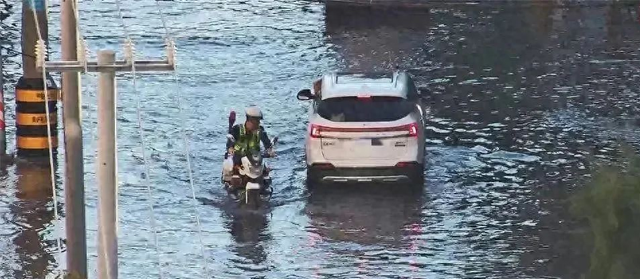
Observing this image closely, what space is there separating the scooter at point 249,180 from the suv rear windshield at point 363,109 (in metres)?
1.11

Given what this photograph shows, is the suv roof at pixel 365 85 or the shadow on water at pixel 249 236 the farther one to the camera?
the suv roof at pixel 365 85

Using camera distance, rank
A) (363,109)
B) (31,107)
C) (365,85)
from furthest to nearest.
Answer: (31,107)
(365,85)
(363,109)

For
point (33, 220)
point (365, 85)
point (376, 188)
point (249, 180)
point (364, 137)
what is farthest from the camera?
point (376, 188)

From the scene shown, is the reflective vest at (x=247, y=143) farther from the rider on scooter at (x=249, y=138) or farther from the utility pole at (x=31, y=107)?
the utility pole at (x=31, y=107)

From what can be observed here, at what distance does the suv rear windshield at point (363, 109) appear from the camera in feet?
58.9

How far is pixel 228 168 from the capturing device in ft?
57.6

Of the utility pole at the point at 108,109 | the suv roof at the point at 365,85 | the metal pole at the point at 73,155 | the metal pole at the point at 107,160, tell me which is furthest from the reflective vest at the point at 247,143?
the utility pole at the point at 108,109

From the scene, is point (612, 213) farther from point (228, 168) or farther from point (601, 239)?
point (228, 168)

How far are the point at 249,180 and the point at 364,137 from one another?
1.70 metres

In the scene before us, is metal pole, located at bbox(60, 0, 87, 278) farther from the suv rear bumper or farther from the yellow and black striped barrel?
the yellow and black striped barrel

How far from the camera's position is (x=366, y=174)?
18.0 metres

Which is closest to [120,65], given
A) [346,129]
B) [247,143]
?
[247,143]

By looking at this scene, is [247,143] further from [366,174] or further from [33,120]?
[33,120]

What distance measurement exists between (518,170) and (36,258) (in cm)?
700
